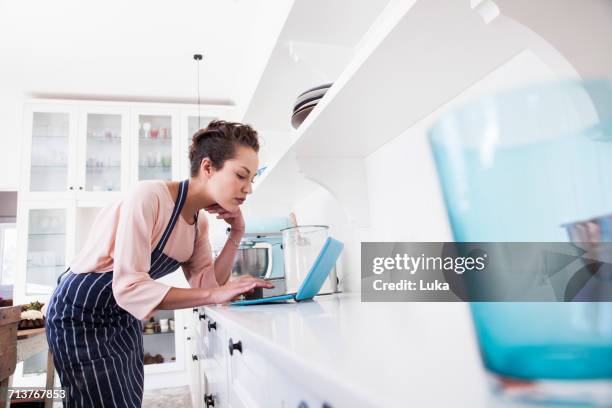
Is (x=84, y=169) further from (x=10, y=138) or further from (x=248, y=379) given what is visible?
(x=248, y=379)

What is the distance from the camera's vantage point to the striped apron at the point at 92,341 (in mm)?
987

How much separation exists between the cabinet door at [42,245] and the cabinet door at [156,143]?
0.64 meters

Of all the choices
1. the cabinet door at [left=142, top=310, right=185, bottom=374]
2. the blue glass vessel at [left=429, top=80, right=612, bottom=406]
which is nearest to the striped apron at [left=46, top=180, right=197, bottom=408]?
the blue glass vessel at [left=429, top=80, right=612, bottom=406]

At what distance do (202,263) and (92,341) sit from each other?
1.28 ft

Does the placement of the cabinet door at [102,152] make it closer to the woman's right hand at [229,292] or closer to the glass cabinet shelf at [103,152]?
the glass cabinet shelf at [103,152]

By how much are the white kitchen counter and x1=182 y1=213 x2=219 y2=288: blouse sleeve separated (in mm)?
580

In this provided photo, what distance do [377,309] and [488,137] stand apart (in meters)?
0.59

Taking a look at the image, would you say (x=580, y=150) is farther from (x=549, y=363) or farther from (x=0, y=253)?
(x=0, y=253)

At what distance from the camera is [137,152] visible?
131 inches

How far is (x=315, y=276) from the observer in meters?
1.11

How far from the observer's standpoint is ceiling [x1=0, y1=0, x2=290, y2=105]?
2.32m

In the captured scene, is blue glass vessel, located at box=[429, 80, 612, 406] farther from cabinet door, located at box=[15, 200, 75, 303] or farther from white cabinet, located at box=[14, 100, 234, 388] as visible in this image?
cabinet door, located at box=[15, 200, 75, 303]

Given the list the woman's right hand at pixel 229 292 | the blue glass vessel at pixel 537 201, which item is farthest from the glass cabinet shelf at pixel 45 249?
the blue glass vessel at pixel 537 201

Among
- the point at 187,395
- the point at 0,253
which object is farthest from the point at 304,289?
the point at 0,253
